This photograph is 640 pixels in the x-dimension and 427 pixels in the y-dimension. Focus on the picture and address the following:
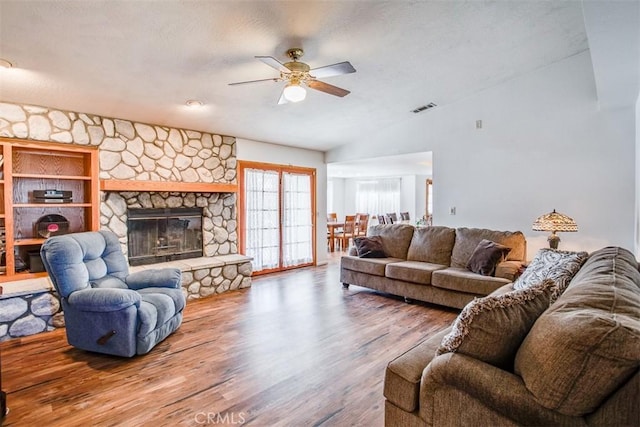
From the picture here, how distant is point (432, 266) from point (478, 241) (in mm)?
662

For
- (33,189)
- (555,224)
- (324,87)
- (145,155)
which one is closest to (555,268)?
(555,224)

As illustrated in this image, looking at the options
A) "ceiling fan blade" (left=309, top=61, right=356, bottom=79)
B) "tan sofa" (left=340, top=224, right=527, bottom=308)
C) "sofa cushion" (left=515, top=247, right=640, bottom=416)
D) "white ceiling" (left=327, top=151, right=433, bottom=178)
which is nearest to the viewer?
"sofa cushion" (left=515, top=247, right=640, bottom=416)

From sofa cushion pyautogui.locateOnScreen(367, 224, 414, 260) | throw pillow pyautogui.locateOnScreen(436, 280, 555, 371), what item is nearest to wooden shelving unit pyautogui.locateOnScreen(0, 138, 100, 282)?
sofa cushion pyautogui.locateOnScreen(367, 224, 414, 260)

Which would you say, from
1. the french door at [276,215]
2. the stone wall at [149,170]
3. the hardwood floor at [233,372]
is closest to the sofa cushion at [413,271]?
the hardwood floor at [233,372]

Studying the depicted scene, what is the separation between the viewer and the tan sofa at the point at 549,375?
1.08m

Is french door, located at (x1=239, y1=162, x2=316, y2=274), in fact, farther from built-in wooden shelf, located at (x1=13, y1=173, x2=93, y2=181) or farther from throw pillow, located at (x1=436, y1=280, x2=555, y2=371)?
throw pillow, located at (x1=436, y1=280, x2=555, y2=371)

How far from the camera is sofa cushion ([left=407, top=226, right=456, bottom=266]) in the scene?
184 inches

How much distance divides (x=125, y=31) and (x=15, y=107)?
2079 mm

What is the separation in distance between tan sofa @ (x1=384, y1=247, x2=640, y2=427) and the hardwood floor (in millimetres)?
651

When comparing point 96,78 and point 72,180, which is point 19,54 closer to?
point 96,78

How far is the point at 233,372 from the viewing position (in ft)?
8.66

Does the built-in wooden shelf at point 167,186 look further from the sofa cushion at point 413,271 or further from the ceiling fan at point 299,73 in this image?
the sofa cushion at point 413,271

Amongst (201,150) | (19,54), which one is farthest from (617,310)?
(201,150)

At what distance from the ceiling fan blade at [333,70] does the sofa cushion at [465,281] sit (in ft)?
8.44
